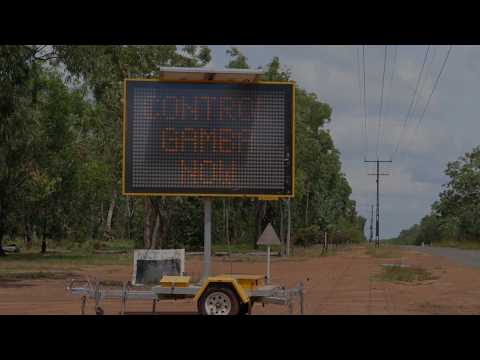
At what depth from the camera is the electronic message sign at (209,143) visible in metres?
13.6

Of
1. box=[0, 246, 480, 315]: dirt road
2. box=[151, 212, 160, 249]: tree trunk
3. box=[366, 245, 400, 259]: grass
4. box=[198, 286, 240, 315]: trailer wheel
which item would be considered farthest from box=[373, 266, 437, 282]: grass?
box=[366, 245, 400, 259]: grass

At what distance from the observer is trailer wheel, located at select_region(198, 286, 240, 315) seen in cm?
1244

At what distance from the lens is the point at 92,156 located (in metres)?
49.1

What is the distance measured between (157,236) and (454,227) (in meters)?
54.8

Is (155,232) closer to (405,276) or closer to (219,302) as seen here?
(405,276)

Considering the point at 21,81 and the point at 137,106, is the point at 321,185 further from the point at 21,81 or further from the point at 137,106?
the point at 137,106

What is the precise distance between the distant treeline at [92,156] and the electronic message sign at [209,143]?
8.71ft

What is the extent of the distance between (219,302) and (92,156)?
37.8 metres

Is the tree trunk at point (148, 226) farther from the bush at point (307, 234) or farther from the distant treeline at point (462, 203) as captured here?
the distant treeline at point (462, 203)

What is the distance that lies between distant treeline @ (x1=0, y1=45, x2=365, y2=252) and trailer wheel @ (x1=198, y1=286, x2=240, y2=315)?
135 inches

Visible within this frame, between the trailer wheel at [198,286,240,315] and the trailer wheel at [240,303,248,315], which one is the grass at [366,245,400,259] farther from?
the trailer wheel at [198,286,240,315]

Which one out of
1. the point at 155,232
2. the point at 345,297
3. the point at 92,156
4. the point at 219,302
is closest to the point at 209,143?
the point at 219,302

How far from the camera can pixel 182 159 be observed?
13680mm
